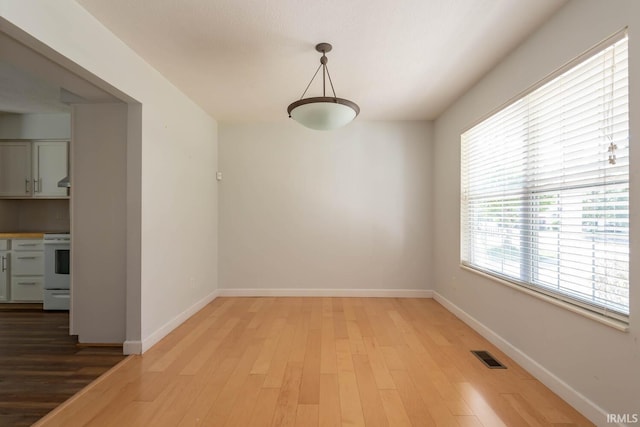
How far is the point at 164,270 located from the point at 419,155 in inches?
145

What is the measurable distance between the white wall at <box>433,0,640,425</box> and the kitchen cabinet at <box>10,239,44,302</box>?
18.2ft

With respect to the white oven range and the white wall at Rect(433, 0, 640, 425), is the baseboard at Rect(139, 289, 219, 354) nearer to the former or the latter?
the white oven range

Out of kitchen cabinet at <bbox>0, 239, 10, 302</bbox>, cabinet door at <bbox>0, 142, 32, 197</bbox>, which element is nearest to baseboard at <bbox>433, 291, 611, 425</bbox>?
kitchen cabinet at <bbox>0, 239, 10, 302</bbox>

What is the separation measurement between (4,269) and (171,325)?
9.61ft

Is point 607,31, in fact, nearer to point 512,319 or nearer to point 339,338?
point 512,319

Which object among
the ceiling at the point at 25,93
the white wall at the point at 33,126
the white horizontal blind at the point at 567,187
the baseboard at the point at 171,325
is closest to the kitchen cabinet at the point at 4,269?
the white wall at the point at 33,126

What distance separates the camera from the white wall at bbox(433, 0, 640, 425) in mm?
1561

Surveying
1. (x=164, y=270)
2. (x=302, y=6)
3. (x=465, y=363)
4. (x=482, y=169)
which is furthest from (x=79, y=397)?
(x=482, y=169)

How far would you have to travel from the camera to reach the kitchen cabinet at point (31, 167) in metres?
4.43

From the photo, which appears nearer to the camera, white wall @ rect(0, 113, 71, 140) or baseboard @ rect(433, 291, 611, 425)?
baseboard @ rect(433, 291, 611, 425)

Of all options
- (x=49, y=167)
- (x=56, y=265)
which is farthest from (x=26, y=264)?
(x=49, y=167)

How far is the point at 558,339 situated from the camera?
2064 millimetres

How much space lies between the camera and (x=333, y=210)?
4551 millimetres

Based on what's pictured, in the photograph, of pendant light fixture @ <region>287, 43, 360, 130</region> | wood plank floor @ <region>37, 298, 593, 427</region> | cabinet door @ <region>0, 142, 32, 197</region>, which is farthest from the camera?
cabinet door @ <region>0, 142, 32, 197</region>
